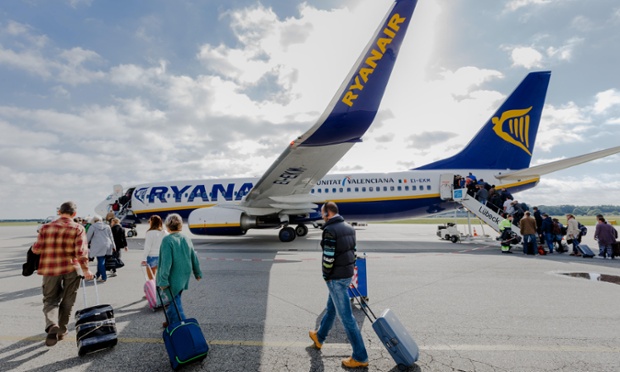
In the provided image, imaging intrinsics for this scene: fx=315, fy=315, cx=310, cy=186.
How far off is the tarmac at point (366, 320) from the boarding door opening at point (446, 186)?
327 inches

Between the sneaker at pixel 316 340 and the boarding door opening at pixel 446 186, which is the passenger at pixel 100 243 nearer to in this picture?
the sneaker at pixel 316 340

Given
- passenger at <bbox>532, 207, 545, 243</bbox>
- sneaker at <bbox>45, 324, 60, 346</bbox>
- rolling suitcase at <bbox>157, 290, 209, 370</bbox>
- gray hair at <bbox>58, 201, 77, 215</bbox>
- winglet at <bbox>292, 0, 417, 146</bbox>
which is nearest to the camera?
rolling suitcase at <bbox>157, 290, 209, 370</bbox>

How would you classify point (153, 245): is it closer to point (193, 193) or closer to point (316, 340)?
point (316, 340)

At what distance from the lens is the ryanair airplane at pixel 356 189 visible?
13.9m

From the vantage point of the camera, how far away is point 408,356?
3.22 meters

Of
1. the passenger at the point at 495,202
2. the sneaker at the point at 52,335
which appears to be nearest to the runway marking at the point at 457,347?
the sneaker at the point at 52,335

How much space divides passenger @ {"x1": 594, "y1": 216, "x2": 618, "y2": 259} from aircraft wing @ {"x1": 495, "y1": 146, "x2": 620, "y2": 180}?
3.43 metres

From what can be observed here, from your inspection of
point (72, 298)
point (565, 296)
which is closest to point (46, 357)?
point (72, 298)

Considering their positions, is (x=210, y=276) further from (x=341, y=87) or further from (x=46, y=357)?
(x=341, y=87)

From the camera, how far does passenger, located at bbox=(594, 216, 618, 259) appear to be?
445 inches

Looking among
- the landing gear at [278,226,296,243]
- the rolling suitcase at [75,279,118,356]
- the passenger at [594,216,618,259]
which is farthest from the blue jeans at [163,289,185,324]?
the passenger at [594,216,618,259]

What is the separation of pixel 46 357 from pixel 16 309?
2.71 m

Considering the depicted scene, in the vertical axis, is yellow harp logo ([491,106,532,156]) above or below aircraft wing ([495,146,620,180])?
above

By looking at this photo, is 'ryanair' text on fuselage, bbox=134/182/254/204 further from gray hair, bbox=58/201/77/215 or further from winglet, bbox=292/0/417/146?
gray hair, bbox=58/201/77/215
